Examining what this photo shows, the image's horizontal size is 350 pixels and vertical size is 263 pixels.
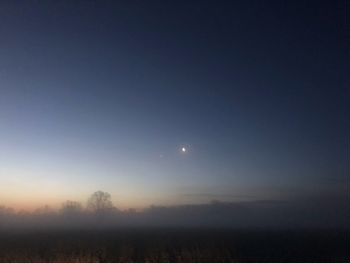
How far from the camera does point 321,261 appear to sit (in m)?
38.3

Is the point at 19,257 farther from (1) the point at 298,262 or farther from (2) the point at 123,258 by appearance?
(1) the point at 298,262

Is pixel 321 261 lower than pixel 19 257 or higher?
lower

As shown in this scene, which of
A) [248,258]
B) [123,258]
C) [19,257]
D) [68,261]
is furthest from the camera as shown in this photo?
[248,258]

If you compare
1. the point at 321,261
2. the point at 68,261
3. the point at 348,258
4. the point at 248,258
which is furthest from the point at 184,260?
the point at 348,258

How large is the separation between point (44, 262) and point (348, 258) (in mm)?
27490

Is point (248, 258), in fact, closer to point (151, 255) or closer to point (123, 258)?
point (151, 255)

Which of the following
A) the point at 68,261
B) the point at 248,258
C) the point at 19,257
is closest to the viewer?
the point at 68,261

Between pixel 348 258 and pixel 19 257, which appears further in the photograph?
pixel 348 258

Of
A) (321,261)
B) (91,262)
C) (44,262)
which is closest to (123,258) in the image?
(91,262)

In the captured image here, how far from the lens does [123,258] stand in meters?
37.4

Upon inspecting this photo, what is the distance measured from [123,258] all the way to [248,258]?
455 inches

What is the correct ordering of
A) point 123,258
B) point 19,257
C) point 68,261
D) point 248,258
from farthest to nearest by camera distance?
point 248,258 → point 123,258 → point 19,257 → point 68,261

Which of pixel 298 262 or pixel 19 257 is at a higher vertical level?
pixel 19 257

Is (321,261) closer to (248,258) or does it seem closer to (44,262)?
(248,258)
